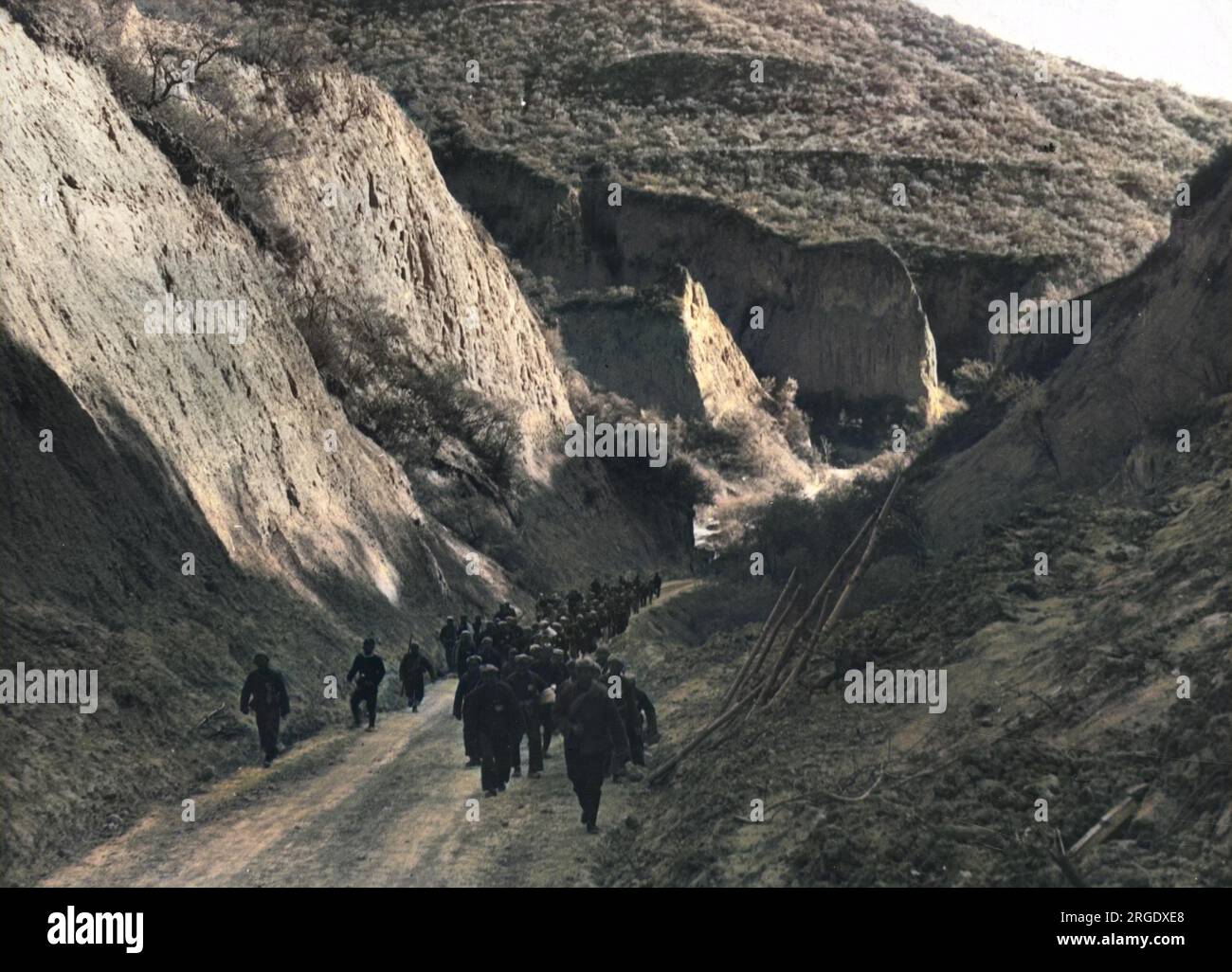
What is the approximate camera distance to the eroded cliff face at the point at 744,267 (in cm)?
7269

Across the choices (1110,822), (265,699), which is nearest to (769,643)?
(265,699)

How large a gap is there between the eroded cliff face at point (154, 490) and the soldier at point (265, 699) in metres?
0.39

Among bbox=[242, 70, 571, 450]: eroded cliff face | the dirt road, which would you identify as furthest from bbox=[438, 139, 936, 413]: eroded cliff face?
the dirt road

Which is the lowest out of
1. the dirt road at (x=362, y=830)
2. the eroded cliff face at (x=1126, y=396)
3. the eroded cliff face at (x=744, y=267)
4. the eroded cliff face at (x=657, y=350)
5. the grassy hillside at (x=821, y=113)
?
the dirt road at (x=362, y=830)

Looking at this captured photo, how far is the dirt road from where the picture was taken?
14586 mm

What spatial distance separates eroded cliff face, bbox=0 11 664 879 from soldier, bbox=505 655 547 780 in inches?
118

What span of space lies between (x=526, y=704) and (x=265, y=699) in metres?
2.82

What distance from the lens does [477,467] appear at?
41.7 meters

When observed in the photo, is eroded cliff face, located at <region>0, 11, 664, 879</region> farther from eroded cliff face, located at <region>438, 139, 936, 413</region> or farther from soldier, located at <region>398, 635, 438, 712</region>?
eroded cliff face, located at <region>438, 139, 936, 413</region>

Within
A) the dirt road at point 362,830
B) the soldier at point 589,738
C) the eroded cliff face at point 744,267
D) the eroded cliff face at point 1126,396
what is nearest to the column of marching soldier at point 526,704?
the soldier at point 589,738

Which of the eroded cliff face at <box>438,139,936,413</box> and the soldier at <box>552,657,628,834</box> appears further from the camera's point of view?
the eroded cliff face at <box>438,139,936,413</box>

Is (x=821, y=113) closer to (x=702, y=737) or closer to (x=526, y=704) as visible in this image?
(x=526, y=704)

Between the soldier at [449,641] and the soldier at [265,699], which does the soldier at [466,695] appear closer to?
the soldier at [265,699]
